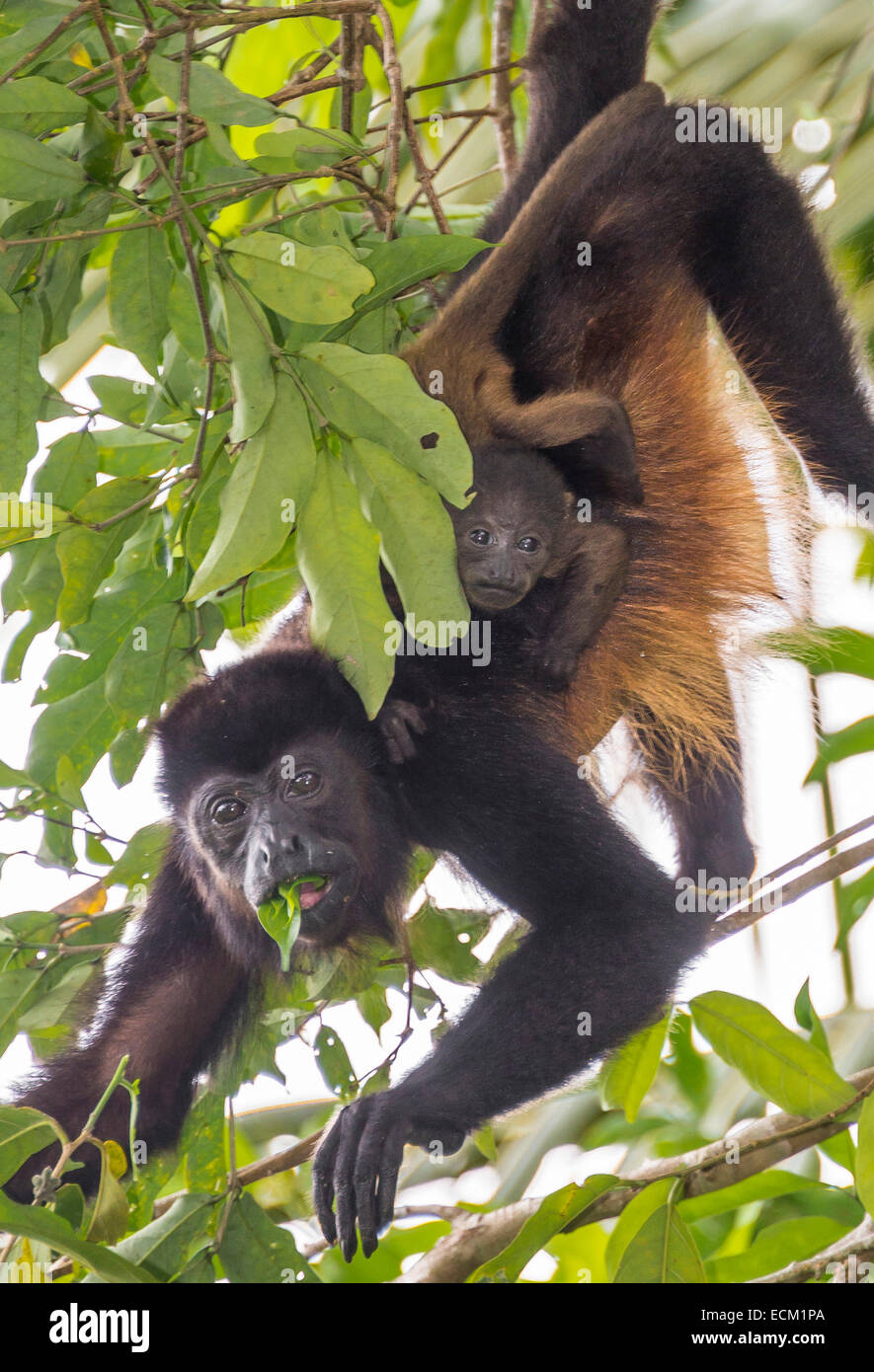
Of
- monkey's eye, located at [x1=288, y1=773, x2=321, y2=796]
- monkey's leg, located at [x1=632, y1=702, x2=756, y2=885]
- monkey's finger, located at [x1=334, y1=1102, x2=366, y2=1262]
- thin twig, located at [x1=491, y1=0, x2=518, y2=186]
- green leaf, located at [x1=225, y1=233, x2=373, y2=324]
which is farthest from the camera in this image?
monkey's leg, located at [x1=632, y1=702, x2=756, y2=885]

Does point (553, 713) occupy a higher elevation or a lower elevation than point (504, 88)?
lower

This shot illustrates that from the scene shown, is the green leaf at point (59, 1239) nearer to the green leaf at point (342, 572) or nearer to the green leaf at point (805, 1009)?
the green leaf at point (342, 572)

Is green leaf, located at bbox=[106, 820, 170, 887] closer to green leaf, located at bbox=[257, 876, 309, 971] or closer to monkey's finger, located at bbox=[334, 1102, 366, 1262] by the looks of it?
green leaf, located at bbox=[257, 876, 309, 971]

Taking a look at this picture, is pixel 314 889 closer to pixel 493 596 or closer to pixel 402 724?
pixel 402 724

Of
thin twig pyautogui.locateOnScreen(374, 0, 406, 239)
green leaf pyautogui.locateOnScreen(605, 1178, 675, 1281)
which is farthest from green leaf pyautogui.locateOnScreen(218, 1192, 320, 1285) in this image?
thin twig pyautogui.locateOnScreen(374, 0, 406, 239)

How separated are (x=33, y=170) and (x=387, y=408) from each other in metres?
0.52

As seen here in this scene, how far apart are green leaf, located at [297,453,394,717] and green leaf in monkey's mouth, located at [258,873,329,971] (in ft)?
2.11

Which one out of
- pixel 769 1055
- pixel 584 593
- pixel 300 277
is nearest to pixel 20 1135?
pixel 769 1055

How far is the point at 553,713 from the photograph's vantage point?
2.75 metres

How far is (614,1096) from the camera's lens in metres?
2.33

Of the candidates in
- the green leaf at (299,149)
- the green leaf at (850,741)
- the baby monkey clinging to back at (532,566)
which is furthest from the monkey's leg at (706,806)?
the green leaf at (299,149)

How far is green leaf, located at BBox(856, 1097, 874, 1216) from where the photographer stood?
1628 mm
